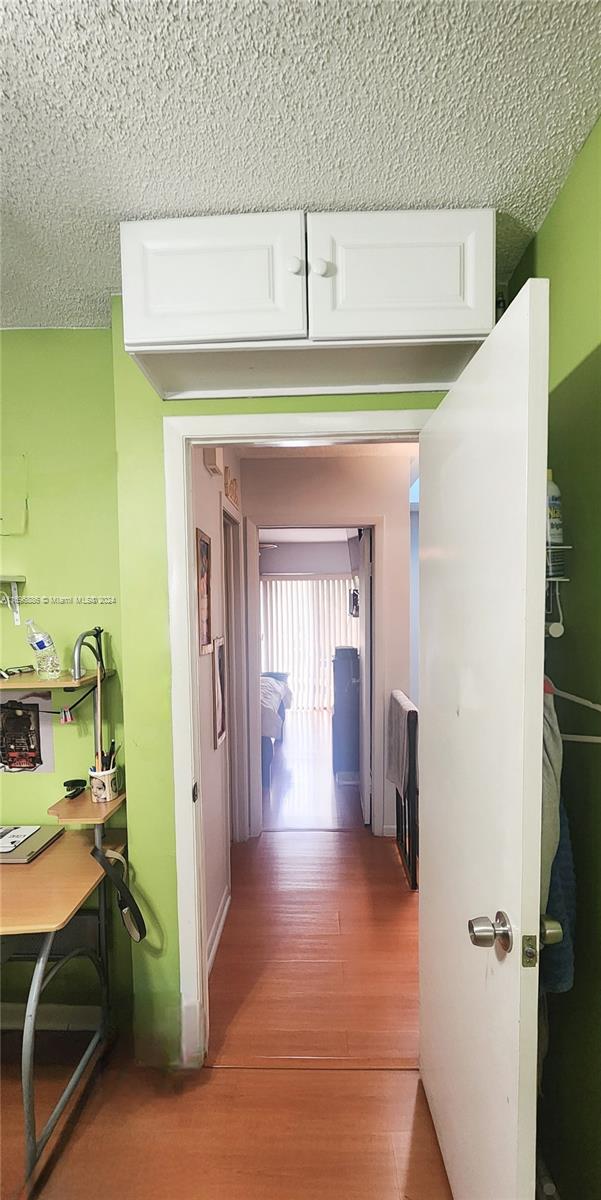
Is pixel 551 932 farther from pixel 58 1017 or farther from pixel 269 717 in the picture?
pixel 269 717

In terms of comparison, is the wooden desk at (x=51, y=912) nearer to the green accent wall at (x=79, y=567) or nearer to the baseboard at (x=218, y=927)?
the green accent wall at (x=79, y=567)

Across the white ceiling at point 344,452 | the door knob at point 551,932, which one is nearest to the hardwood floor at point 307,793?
the white ceiling at point 344,452

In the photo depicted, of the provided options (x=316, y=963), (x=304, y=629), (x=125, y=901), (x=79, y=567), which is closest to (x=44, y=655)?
(x=79, y=567)

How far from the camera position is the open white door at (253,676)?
3.33m

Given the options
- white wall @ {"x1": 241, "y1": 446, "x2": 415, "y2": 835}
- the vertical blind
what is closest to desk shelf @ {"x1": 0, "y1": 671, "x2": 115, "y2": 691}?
white wall @ {"x1": 241, "y1": 446, "x2": 415, "y2": 835}

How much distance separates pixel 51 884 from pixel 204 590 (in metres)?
1.15

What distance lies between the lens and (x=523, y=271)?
143cm

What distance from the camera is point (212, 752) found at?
92.7 inches

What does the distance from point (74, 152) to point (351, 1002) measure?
2659 millimetres

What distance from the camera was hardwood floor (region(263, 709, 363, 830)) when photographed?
3.64 metres

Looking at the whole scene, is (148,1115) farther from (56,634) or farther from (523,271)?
(523,271)

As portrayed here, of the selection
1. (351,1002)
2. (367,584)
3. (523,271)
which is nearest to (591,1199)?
(351,1002)

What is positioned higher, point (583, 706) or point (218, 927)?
point (583, 706)

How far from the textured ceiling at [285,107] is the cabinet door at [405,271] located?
5cm
